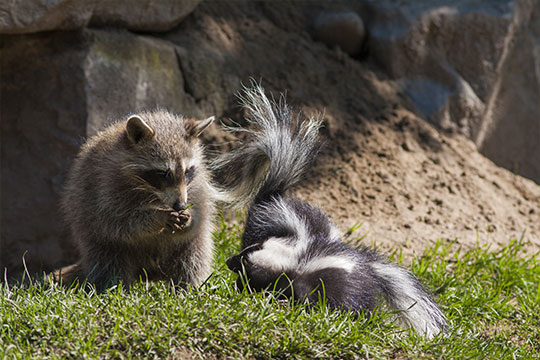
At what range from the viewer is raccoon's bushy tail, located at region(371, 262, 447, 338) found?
4270 millimetres

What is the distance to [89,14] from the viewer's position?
5.86 metres

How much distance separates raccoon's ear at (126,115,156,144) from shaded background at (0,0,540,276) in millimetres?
1558

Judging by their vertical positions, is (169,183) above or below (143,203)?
above

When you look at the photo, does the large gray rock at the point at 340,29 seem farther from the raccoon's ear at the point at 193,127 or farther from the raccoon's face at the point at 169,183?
the raccoon's face at the point at 169,183

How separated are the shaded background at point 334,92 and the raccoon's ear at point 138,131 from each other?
5.11 ft

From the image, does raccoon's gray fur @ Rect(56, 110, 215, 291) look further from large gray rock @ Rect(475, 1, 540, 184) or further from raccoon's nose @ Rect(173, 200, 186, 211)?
large gray rock @ Rect(475, 1, 540, 184)

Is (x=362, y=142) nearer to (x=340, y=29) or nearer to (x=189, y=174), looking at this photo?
(x=340, y=29)

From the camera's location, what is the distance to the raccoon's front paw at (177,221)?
4404 millimetres

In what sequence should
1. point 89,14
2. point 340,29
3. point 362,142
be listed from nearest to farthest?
point 89,14, point 362,142, point 340,29

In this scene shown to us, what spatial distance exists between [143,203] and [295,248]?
1.07 m

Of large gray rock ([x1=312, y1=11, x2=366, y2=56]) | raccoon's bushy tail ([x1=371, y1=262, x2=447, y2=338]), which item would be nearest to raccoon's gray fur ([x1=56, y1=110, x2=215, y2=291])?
raccoon's bushy tail ([x1=371, y1=262, x2=447, y2=338])

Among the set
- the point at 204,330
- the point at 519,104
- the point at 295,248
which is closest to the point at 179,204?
the point at 295,248

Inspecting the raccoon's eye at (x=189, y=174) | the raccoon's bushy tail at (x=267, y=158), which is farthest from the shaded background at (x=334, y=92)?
the raccoon's eye at (x=189, y=174)

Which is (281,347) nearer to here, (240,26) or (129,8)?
(129,8)
